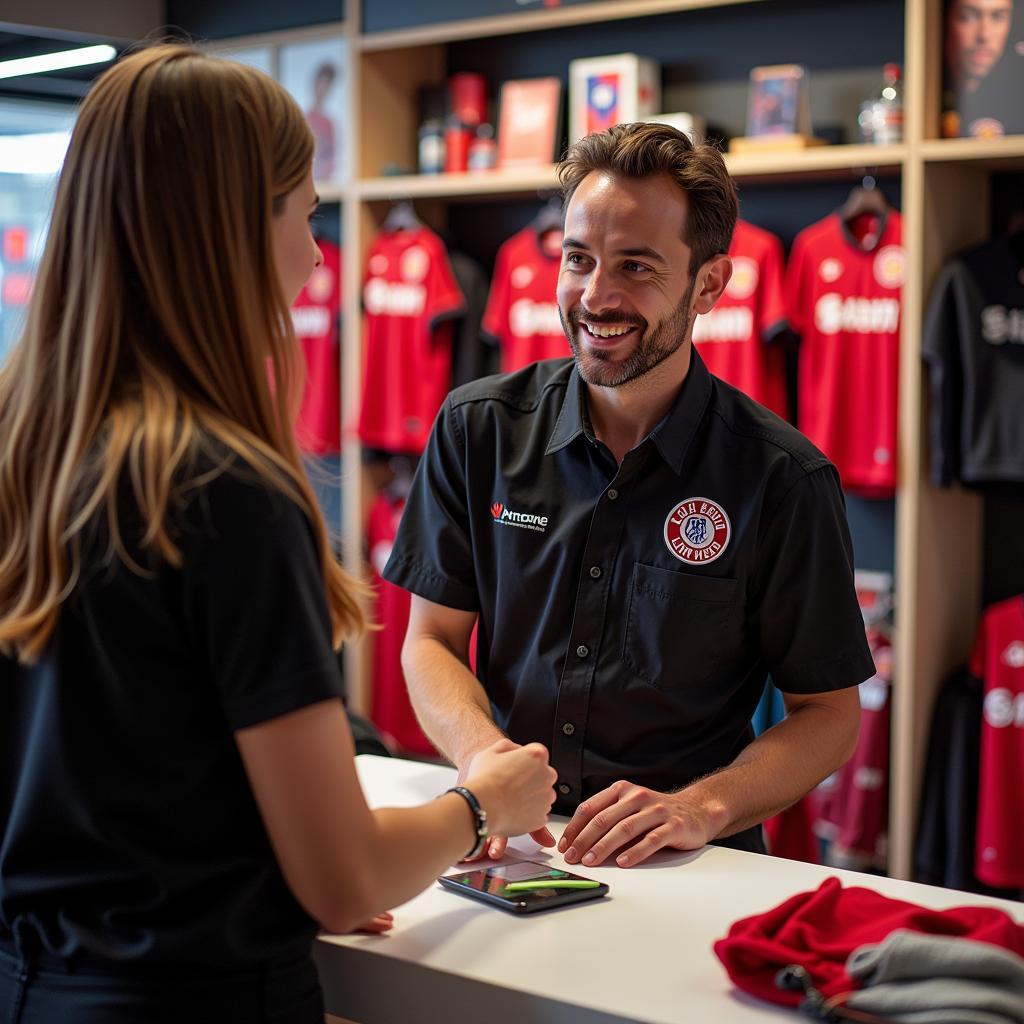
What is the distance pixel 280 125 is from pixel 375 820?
61 cm

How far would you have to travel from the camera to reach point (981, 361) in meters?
3.41

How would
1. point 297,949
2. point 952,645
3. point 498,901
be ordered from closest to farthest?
point 297,949, point 498,901, point 952,645

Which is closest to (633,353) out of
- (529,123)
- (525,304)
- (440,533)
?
(440,533)

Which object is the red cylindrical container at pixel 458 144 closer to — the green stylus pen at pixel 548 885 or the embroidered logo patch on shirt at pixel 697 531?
the embroidered logo patch on shirt at pixel 697 531

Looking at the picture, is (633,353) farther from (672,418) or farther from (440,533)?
(440,533)

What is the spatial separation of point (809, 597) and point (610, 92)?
2504 mm

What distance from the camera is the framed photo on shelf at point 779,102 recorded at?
3.74 metres

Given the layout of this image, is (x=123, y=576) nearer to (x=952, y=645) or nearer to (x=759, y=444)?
(x=759, y=444)

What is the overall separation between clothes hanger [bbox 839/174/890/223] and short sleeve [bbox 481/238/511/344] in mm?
1070

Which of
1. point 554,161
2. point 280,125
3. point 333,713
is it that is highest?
point 554,161

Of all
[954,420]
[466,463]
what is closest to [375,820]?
[466,463]

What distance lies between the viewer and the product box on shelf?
391 centimetres

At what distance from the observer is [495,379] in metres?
2.15

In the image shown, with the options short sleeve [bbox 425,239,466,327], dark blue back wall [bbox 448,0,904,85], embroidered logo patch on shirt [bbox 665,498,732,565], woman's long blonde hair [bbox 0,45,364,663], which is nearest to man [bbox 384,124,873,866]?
embroidered logo patch on shirt [bbox 665,498,732,565]
